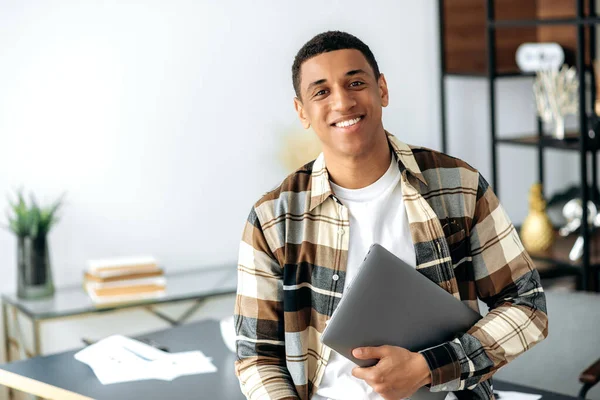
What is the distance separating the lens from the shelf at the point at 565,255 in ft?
11.7

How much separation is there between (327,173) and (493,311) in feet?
1.27

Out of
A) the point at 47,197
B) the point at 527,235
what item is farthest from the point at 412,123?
the point at 47,197

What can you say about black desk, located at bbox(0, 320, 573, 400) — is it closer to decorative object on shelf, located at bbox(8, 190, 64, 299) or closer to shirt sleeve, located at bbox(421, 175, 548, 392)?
shirt sleeve, located at bbox(421, 175, 548, 392)

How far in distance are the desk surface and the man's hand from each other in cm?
175

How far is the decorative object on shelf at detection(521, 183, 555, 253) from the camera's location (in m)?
3.80

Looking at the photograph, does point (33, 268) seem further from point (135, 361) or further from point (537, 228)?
point (537, 228)

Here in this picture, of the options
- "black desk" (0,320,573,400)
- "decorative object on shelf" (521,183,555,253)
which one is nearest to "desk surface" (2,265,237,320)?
"black desk" (0,320,573,400)

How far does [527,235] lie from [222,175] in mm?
1324

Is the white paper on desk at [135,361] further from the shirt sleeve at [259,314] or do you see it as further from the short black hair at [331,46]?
the short black hair at [331,46]

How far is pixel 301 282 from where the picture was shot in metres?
1.62

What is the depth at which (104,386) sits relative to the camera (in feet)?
6.59

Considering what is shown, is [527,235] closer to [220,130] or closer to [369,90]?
[220,130]

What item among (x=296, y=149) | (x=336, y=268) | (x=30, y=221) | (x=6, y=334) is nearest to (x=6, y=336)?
(x=6, y=334)

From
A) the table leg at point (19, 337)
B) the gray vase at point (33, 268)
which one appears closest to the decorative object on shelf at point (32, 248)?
the gray vase at point (33, 268)
